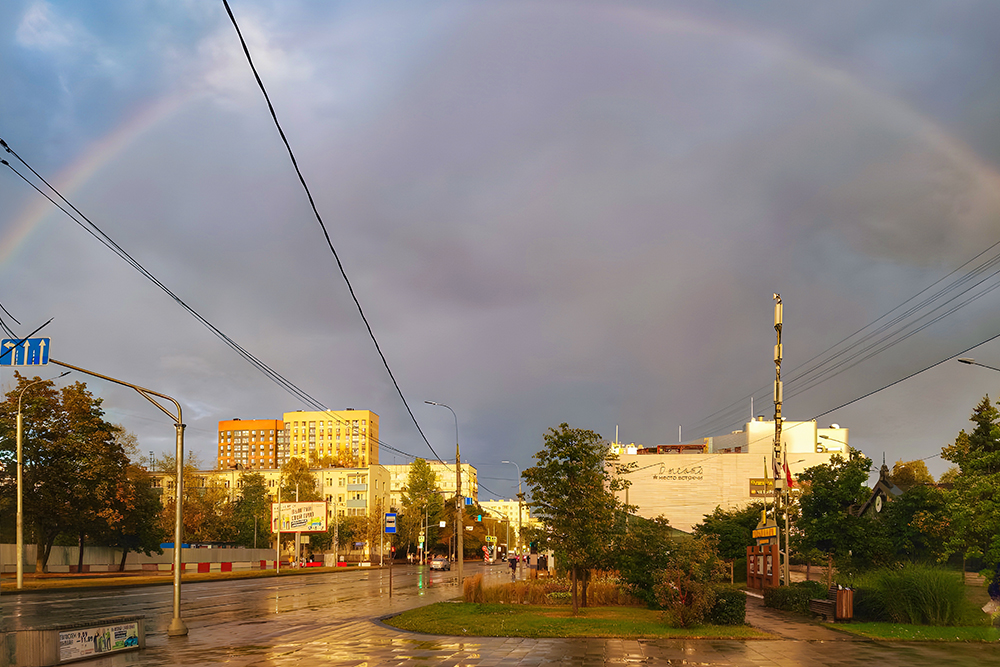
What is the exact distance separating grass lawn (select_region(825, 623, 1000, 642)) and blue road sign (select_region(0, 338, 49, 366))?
28421mm

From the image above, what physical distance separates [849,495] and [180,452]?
42.4 meters

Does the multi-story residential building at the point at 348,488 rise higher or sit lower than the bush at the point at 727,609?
lower

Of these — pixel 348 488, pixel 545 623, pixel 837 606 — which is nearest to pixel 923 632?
pixel 837 606

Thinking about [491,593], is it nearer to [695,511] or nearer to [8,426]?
[8,426]

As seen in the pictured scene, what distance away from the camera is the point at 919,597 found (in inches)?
1000

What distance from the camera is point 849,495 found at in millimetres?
51312

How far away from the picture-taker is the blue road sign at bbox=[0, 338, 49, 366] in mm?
27781

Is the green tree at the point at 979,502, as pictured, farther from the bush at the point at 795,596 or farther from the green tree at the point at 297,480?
the green tree at the point at 297,480

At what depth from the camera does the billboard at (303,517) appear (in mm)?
94188

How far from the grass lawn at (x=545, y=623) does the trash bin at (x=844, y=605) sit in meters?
4.61

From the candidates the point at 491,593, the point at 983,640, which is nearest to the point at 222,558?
the point at 491,593

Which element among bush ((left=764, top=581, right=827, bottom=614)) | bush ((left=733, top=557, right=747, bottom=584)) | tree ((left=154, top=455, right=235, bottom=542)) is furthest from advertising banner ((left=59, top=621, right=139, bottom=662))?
tree ((left=154, top=455, right=235, bottom=542))

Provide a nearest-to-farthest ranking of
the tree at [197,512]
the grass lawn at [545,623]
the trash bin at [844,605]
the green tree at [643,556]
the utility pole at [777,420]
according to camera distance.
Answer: the grass lawn at [545,623], the trash bin at [844,605], the green tree at [643,556], the utility pole at [777,420], the tree at [197,512]

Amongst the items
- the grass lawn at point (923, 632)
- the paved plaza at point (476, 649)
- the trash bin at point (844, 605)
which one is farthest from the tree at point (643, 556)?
the grass lawn at point (923, 632)
